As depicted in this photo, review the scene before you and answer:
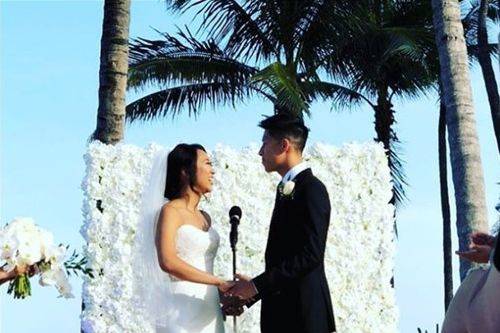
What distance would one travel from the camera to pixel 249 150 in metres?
11.4

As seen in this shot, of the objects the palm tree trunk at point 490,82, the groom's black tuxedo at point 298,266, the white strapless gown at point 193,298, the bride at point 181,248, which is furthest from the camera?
the palm tree trunk at point 490,82

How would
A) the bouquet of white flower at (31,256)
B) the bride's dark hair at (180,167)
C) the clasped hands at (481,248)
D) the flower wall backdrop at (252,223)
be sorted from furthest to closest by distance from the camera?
the flower wall backdrop at (252,223)
the bride's dark hair at (180,167)
the bouquet of white flower at (31,256)
the clasped hands at (481,248)

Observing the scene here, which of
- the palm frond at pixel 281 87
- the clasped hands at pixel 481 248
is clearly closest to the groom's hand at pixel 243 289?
the clasped hands at pixel 481 248

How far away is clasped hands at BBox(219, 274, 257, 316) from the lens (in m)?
5.82

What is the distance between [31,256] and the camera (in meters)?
4.65

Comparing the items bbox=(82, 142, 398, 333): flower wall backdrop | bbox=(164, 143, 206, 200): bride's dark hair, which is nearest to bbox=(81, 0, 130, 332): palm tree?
bbox=(82, 142, 398, 333): flower wall backdrop

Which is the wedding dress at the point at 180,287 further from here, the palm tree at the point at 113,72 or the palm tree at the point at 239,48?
the palm tree at the point at 239,48

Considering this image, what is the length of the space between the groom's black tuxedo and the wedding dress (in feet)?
2.31

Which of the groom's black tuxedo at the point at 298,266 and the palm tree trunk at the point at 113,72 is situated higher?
the palm tree trunk at the point at 113,72

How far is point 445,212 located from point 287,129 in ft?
63.7

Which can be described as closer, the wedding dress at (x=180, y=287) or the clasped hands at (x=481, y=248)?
the clasped hands at (x=481, y=248)

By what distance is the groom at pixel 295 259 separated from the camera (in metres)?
5.66

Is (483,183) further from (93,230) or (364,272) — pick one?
(93,230)

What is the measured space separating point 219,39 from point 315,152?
10923mm
